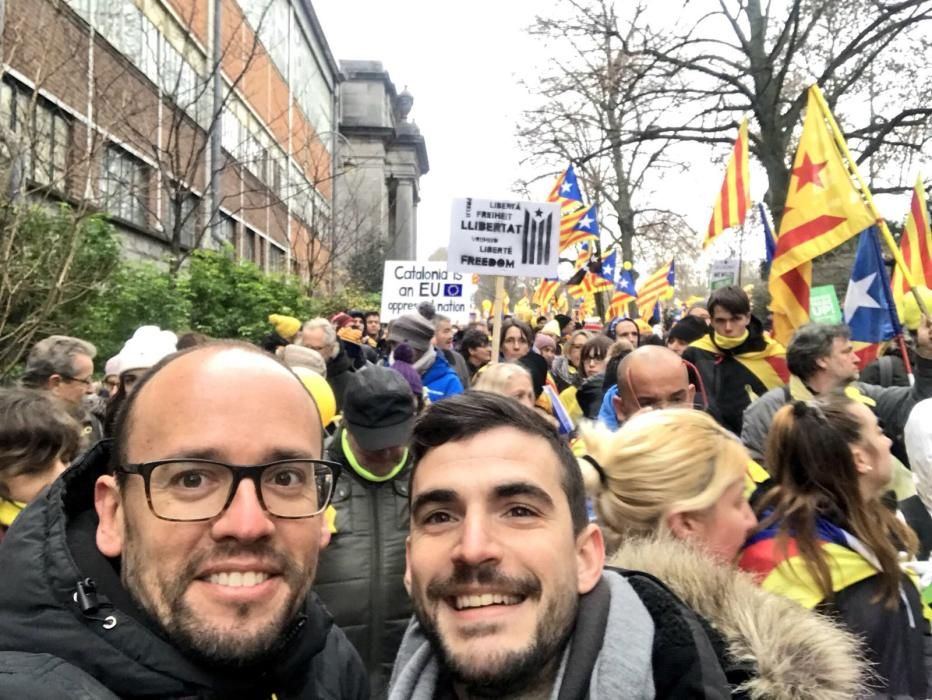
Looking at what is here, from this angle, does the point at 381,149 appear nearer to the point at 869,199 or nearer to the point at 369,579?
the point at 869,199

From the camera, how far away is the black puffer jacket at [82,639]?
61.4 inches

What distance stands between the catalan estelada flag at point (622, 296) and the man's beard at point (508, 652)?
22.0 meters

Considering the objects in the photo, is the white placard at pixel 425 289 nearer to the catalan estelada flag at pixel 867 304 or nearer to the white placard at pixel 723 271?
the catalan estelada flag at pixel 867 304

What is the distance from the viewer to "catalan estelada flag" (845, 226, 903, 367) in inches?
275

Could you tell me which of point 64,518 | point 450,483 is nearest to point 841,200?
point 450,483

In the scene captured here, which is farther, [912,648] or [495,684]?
[912,648]

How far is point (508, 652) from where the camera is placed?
1666 mm

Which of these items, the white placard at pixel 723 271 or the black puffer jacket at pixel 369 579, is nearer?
the black puffer jacket at pixel 369 579

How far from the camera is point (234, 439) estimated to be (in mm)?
1821

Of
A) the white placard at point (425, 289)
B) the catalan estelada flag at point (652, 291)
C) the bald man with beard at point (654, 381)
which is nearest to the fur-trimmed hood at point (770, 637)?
the bald man with beard at point (654, 381)

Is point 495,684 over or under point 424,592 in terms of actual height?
under

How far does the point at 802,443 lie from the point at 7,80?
12.0 meters

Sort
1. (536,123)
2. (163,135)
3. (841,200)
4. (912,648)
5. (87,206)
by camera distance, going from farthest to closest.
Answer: (536,123), (163,135), (87,206), (841,200), (912,648)

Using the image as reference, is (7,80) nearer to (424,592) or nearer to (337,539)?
(337,539)
